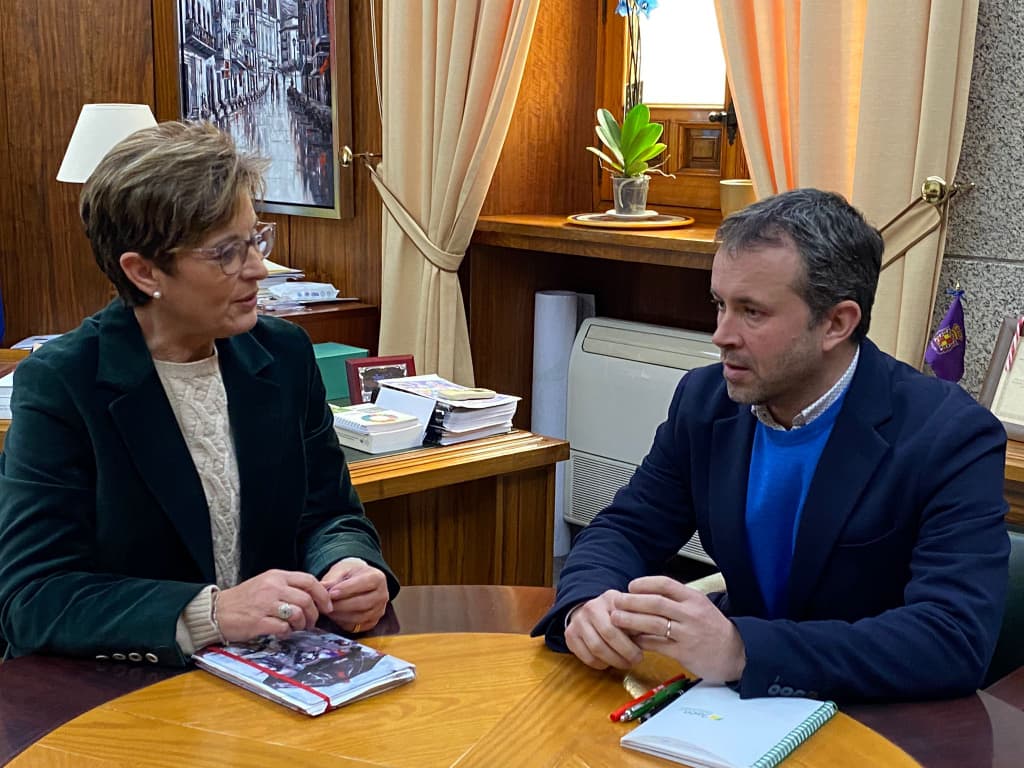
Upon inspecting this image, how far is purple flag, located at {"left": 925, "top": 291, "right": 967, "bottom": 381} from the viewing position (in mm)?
2709

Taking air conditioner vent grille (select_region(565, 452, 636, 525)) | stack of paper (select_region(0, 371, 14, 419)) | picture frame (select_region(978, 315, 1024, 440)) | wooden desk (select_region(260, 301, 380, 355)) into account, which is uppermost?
picture frame (select_region(978, 315, 1024, 440))

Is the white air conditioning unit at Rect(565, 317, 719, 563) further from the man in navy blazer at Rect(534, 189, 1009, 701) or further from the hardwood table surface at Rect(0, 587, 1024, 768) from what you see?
the hardwood table surface at Rect(0, 587, 1024, 768)

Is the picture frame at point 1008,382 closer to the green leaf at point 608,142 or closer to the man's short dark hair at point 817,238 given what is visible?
the man's short dark hair at point 817,238

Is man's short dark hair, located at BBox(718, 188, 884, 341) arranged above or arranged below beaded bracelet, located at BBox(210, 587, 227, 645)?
above

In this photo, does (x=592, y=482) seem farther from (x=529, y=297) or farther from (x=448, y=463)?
(x=448, y=463)

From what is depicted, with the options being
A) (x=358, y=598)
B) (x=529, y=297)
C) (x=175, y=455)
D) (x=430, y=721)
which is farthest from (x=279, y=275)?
(x=430, y=721)

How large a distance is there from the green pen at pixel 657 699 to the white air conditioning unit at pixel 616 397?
7.59 feet

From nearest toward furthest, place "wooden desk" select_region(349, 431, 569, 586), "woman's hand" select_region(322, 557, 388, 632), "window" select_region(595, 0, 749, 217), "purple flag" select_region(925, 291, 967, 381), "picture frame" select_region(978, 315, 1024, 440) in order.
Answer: "woman's hand" select_region(322, 557, 388, 632), "picture frame" select_region(978, 315, 1024, 440), "wooden desk" select_region(349, 431, 569, 586), "purple flag" select_region(925, 291, 967, 381), "window" select_region(595, 0, 749, 217)

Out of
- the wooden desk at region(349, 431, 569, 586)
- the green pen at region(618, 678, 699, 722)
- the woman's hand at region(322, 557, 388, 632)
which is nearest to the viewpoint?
the green pen at region(618, 678, 699, 722)

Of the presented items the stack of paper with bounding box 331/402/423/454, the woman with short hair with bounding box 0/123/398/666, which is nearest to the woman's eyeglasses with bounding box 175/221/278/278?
the woman with short hair with bounding box 0/123/398/666

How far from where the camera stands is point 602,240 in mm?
3611

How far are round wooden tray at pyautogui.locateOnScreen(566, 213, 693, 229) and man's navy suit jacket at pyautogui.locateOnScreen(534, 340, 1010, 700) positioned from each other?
1.80 meters

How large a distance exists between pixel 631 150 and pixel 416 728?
2.69 metres

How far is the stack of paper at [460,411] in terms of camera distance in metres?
2.75
